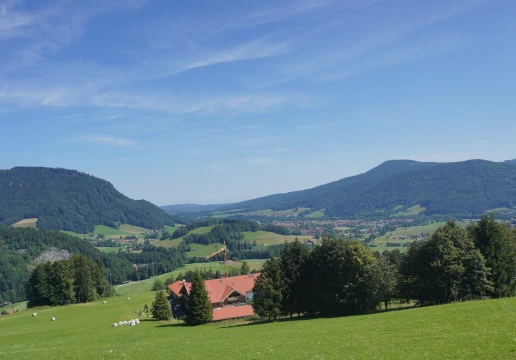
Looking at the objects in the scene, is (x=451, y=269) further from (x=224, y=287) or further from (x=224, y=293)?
(x=224, y=287)

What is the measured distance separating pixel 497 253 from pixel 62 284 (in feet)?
299

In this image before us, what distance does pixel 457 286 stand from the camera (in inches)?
1879

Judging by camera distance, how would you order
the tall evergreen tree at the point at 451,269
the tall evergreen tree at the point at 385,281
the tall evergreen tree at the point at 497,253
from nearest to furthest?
1. the tall evergreen tree at the point at 451,269
2. the tall evergreen tree at the point at 385,281
3. the tall evergreen tree at the point at 497,253

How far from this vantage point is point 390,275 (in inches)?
1959

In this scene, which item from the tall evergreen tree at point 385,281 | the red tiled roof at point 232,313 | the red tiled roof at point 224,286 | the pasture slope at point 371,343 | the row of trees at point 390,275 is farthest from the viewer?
the red tiled roof at point 224,286

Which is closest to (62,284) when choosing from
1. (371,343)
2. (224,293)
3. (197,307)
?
(224,293)

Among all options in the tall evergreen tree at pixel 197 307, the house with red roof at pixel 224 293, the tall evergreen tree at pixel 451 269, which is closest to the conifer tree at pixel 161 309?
the tall evergreen tree at pixel 197 307

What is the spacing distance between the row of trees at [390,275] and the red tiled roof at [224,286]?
25.7 m

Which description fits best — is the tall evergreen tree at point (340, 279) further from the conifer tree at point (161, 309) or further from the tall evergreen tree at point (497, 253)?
the conifer tree at point (161, 309)

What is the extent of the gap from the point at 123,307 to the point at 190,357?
62327 mm

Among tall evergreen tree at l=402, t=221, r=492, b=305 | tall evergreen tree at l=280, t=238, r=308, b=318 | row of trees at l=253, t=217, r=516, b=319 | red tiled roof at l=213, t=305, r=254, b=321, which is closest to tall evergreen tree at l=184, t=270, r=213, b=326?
red tiled roof at l=213, t=305, r=254, b=321

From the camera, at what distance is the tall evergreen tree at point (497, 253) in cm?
4966

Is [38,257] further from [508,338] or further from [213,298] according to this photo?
[508,338]

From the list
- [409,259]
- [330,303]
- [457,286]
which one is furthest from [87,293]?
[457,286]
